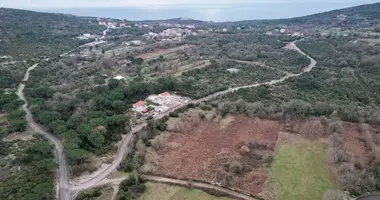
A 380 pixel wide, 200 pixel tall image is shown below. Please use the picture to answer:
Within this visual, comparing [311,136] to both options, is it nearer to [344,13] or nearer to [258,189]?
[258,189]

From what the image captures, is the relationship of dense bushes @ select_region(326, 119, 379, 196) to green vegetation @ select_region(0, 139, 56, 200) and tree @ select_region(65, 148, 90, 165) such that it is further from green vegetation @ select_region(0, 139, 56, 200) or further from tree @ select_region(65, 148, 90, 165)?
green vegetation @ select_region(0, 139, 56, 200)

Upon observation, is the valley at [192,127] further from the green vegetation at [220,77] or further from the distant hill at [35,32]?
the distant hill at [35,32]

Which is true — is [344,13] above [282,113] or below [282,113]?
above

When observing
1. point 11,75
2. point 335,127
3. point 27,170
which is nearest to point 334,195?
point 335,127

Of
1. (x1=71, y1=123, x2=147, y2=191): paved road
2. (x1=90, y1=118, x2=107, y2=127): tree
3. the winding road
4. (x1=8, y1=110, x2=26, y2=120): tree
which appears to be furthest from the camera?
(x1=8, y1=110, x2=26, y2=120): tree

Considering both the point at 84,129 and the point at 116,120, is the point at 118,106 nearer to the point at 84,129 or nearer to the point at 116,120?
the point at 116,120

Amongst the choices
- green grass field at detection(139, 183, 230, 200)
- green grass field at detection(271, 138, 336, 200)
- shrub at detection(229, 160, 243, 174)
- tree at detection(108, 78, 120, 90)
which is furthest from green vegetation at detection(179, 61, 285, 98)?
green grass field at detection(139, 183, 230, 200)

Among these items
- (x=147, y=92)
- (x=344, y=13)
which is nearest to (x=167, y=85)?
(x=147, y=92)
